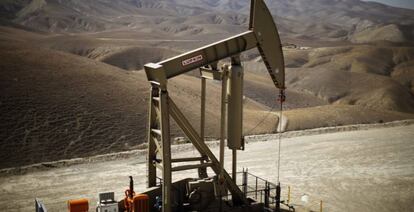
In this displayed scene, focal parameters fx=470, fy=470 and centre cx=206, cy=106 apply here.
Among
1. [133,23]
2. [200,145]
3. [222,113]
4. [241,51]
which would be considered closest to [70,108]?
[200,145]

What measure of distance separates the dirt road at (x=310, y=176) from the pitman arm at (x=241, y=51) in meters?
6.28

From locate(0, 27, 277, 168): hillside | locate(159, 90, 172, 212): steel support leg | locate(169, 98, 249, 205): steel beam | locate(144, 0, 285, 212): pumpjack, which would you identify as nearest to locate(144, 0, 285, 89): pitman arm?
locate(144, 0, 285, 212): pumpjack

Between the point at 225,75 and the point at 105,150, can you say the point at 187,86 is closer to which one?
the point at 105,150

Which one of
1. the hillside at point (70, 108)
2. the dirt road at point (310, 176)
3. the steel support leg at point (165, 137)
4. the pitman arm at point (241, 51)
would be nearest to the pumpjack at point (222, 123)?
the pitman arm at point (241, 51)

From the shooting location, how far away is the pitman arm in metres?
12.0

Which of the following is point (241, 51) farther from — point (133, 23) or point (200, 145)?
point (133, 23)

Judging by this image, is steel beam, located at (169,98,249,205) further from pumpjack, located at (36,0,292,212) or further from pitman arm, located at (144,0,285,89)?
pitman arm, located at (144,0,285,89)

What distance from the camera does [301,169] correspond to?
22266mm

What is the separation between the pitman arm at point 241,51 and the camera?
12.0m

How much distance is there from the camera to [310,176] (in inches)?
829

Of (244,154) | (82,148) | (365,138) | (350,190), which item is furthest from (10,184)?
(365,138)

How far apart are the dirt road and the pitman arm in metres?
6.28

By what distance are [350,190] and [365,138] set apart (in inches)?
455

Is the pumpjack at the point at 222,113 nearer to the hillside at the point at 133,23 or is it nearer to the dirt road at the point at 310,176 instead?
the dirt road at the point at 310,176
